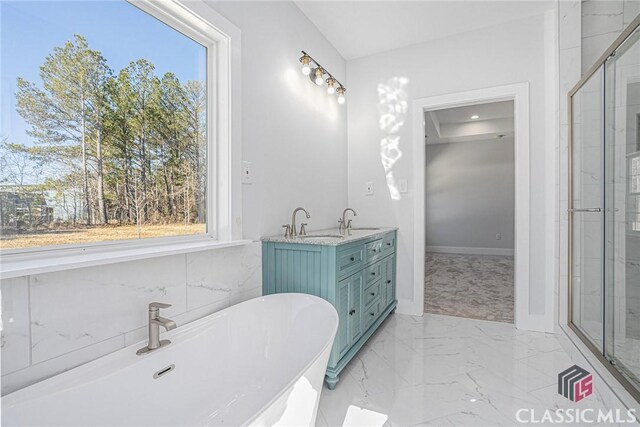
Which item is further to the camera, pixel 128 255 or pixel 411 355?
pixel 411 355

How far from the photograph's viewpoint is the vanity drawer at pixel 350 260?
1843 mm

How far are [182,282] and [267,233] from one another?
28.4 inches

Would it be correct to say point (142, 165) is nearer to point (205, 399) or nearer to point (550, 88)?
point (205, 399)

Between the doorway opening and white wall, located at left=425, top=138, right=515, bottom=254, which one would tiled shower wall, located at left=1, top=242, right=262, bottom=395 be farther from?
white wall, located at left=425, top=138, right=515, bottom=254

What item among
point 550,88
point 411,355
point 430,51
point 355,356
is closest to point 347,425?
point 355,356

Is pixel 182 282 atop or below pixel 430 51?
below

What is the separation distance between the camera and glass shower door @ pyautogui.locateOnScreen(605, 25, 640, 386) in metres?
1.62

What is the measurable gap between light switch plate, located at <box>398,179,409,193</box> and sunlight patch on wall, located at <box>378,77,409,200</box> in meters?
0.04

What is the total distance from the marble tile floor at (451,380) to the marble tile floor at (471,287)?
46 cm

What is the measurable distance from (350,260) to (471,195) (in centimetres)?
532

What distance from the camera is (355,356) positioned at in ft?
7.01

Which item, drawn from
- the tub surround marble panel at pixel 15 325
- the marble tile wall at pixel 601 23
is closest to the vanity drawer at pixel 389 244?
the marble tile wall at pixel 601 23

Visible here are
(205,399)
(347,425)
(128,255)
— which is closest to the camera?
(128,255)

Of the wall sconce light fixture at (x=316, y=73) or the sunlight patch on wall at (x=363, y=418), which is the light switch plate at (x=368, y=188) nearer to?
the wall sconce light fixture at (x=316, y=73)
